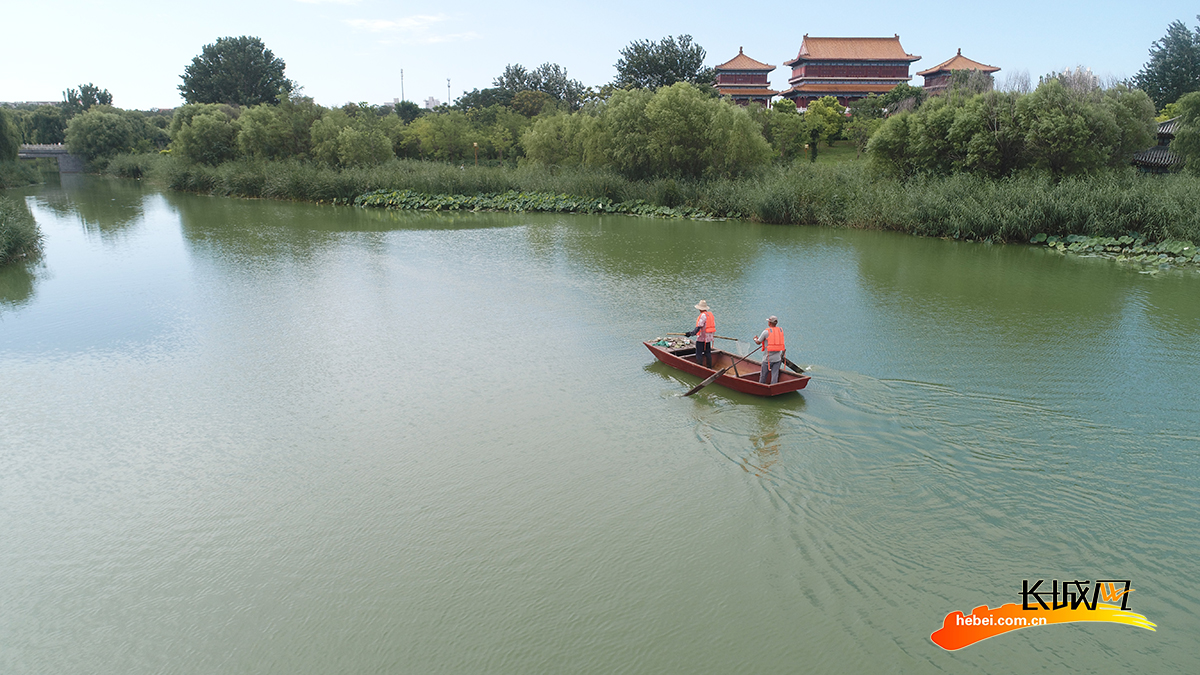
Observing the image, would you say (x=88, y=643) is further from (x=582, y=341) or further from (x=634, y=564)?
(x=582, y=341)

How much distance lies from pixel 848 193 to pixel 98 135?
6677 centimetres

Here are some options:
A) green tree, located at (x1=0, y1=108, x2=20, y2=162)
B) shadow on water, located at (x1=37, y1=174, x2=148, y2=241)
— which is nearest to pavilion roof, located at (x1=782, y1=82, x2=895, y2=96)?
shadow on water, located at (x1=37, y1=174, x2=148, y2=241)

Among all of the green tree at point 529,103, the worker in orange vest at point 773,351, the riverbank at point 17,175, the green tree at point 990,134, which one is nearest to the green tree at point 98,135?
the riverbank at point 17,175

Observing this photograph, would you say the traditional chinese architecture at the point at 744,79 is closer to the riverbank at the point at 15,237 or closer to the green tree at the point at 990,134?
the green tree at the point at 990,134

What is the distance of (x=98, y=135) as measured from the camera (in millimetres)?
64250

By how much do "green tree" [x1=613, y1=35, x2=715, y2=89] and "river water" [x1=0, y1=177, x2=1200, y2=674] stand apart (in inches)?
1841

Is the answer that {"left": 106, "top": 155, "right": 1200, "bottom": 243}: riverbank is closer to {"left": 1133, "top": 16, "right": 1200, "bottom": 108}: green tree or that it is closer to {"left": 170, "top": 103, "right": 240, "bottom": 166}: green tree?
{"left": 170, "top": 103, "right": 240, "bottom": 166}: green tree

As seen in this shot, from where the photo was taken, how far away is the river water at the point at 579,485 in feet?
19.1

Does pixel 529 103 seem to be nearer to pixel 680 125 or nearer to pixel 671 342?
pixel 680 125

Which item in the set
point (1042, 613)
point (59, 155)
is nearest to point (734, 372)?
point (1042, 613)

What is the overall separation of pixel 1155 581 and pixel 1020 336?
7.68 m

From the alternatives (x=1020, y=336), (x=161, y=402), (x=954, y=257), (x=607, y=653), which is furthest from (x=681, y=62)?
(x=607, y=653)

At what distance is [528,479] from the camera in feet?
27.1

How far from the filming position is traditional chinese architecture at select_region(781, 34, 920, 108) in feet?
194
